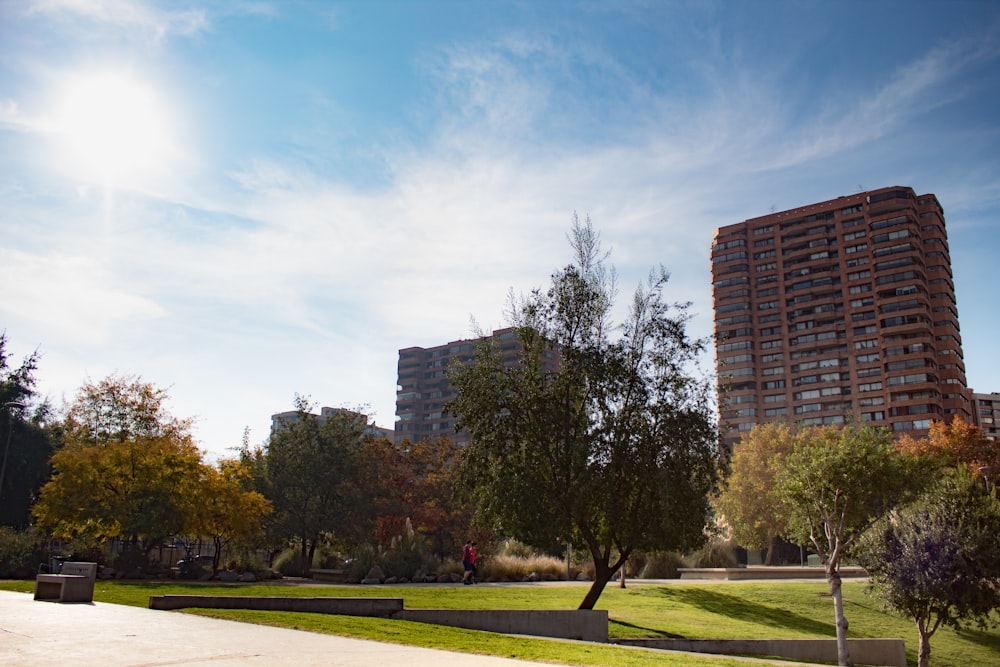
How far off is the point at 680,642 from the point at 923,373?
346 feet

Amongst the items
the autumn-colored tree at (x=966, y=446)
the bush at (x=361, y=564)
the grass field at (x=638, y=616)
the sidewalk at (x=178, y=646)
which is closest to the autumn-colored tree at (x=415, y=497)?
the bush at (x=361, y=564)

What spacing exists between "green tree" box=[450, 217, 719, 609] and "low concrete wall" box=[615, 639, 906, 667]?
2.55m

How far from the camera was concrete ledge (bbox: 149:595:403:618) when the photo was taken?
15.8 meters

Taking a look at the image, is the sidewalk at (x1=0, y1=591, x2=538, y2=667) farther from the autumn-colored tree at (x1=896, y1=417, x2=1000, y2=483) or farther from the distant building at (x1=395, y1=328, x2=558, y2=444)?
the distant building at (x1=395, y1=328, x2=558, y2=444)

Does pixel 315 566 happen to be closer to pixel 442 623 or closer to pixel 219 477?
pixel 219 477

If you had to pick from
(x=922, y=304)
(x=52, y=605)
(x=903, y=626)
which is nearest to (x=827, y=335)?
(x=922, y=304)

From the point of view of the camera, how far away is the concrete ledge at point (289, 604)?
51.9 ft

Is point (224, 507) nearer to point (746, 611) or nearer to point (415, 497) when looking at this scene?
point (415, 497)

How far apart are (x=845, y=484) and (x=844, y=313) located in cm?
10685

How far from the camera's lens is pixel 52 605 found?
14711 millimetres

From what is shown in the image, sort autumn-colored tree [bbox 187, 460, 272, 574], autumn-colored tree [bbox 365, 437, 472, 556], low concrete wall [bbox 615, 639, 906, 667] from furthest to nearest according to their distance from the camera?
autumn-colored tree [bbox 365, 437, 472, 556] → autumn-colored tree [bbox 187, 460, 272, 574] → low concrete wall [bbox 615, 639, 906, 667]

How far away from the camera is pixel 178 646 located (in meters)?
8.96

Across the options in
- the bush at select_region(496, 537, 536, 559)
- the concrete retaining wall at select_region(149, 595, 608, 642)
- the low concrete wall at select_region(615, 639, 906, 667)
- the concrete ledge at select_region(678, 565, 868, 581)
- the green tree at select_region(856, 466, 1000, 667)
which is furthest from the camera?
the bush at select_region(496, 537, 536, 559)

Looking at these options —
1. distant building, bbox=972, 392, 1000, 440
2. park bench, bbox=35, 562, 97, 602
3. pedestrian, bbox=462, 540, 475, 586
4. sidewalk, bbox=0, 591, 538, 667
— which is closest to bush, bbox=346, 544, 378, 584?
pedestrian, bbox=462, 540, 475, 586
